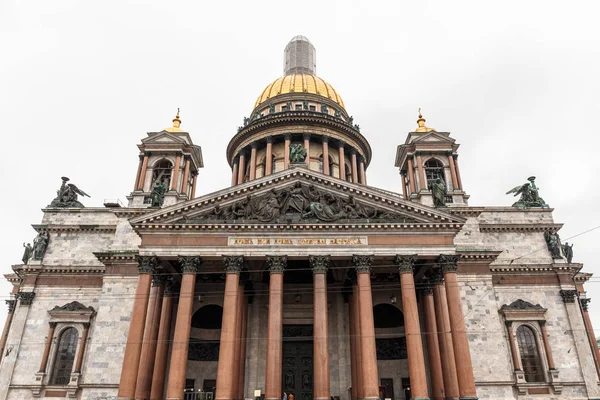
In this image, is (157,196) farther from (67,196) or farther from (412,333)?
(412,333)

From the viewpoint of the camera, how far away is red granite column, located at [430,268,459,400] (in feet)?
77.7

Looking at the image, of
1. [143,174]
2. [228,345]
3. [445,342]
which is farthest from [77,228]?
[445,342]

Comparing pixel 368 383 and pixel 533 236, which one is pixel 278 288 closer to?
pixel 368 383

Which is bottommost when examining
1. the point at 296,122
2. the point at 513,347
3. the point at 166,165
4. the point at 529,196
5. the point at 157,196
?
the point at 513,347

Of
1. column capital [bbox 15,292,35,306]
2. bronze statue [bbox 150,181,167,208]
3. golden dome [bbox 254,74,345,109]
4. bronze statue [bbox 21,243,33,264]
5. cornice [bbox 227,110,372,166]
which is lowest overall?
column capital [bbox 15,292,35,306]

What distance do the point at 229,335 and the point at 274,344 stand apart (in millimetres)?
2320

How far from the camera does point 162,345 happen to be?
978 inches

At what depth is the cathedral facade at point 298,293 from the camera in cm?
2355

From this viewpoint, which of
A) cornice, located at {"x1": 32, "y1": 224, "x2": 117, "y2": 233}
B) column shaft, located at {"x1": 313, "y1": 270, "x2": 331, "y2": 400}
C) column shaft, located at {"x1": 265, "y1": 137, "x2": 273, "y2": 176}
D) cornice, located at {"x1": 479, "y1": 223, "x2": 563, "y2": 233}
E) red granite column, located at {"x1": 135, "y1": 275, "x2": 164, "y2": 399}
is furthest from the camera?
column shaft, located at {"x1": 265, "y1": 137, "x2": 273, "y2": 176}

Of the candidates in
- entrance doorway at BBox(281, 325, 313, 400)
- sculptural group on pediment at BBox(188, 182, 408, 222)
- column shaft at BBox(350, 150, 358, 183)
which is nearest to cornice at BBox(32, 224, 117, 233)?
sculptural group on pediment at BBox(188, 182, 408, 222)

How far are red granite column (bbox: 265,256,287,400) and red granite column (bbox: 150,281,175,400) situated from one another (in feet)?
20.7

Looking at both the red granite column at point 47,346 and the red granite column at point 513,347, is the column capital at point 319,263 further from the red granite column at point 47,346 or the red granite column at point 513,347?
the red granite column at point 47,346

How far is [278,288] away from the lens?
77.9ft

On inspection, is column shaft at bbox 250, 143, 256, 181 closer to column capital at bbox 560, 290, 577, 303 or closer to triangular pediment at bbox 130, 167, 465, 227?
triangular pediment at bbox 130, 167, 465, 227
